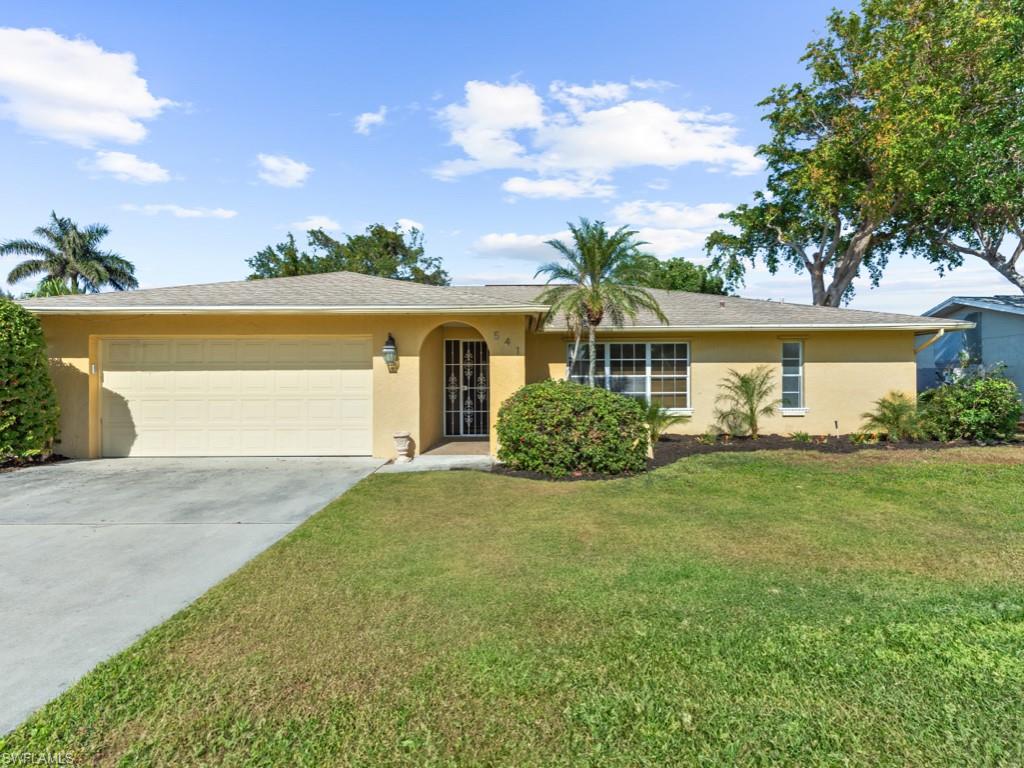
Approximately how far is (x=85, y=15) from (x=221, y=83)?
2211 mm

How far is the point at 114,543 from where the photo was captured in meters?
5.15

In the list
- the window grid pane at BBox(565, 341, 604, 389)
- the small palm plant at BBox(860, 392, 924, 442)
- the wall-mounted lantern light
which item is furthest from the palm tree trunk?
the small palm plant at BBox(860, 392, 924, 442)

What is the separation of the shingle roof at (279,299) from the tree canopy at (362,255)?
907 inches

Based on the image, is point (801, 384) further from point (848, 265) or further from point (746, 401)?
point (848, 265)

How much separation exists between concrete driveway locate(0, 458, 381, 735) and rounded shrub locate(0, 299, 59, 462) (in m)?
0.57

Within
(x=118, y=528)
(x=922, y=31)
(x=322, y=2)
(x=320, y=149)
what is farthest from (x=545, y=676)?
(x=922, y=31)

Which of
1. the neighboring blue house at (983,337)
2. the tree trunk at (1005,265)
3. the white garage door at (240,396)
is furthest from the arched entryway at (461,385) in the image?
the tree trunk at (1005,265)

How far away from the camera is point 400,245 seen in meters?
36.2

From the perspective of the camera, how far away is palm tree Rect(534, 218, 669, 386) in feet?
33.4

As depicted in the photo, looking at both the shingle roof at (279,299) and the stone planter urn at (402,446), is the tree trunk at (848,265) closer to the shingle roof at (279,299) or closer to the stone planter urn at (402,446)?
the shingle roof at (279,299)

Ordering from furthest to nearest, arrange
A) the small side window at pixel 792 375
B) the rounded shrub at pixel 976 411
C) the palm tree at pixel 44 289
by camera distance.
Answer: the palm tree at pixel 44 289 < the small side window at pixel 792 375 < the rounded shrub at pixel 976 411

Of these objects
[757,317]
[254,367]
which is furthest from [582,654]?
[757,317]

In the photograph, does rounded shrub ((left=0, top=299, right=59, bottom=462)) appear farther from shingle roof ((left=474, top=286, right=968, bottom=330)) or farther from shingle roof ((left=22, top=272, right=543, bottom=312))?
shingle roof ((left=474, top=286, right=968, bottom=330))

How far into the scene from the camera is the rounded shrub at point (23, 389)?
8820 mm
